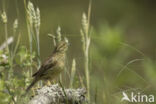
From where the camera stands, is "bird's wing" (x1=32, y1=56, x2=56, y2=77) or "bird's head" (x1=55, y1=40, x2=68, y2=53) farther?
"bird's head" (x1=55, y1=40, x2=68, y2=53)

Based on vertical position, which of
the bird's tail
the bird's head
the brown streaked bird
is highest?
the bird's head

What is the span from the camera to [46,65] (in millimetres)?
4215

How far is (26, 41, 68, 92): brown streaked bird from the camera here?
4.19 m

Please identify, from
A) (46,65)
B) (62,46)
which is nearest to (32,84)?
(46,65)

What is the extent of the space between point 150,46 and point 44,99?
537 cm

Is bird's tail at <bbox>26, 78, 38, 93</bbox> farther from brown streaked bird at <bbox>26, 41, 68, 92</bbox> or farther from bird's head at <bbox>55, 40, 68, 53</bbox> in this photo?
bird's head at <bbox>55, 40, 68, 53</bbox>

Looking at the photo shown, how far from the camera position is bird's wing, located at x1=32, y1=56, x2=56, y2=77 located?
13.6 feet

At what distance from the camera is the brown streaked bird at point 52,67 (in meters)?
4.19

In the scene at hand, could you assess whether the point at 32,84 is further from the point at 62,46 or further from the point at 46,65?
the point at 62,46

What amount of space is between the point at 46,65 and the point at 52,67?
6 centimetres

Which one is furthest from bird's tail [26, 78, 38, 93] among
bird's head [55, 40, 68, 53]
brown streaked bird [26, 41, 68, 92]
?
bird's head [55, 40, 68, 53]

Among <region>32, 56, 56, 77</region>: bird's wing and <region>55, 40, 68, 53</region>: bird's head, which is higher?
<region>55, 40, 68, 53</region>: bird's head

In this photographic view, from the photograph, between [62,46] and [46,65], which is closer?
[46,65]

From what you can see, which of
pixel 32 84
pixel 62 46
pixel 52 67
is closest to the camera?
pixel 32 84
